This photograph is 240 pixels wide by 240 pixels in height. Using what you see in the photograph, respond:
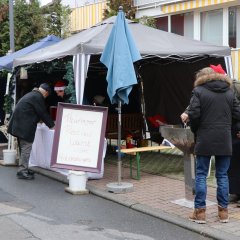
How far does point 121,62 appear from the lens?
312 inches

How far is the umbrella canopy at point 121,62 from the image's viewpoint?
25.8 feet

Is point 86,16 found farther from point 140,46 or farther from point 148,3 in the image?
point 140,46

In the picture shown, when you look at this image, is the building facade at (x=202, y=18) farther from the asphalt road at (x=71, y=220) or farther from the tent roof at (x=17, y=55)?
the asphalt road at (x=71, y=220)

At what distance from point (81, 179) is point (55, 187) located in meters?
0.74

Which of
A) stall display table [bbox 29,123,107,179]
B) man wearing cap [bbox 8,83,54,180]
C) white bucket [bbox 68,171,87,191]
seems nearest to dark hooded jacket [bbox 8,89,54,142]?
man wearing cap [bbox 8,83,54,180]

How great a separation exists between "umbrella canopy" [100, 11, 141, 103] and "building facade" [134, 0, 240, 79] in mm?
9194

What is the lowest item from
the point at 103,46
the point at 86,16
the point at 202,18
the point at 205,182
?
the point at 205,182

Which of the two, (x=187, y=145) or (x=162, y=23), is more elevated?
(x=162, y=23)

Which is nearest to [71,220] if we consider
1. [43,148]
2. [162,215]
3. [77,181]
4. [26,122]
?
[162,215]

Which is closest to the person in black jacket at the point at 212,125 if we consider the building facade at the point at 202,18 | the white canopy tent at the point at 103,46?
the white canopy tent at the point at 103,46

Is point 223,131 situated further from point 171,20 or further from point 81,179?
point 171,20

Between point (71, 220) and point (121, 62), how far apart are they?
9.09 feet

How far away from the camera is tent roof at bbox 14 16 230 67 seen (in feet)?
29.0

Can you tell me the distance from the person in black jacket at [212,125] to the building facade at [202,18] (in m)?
10.8
